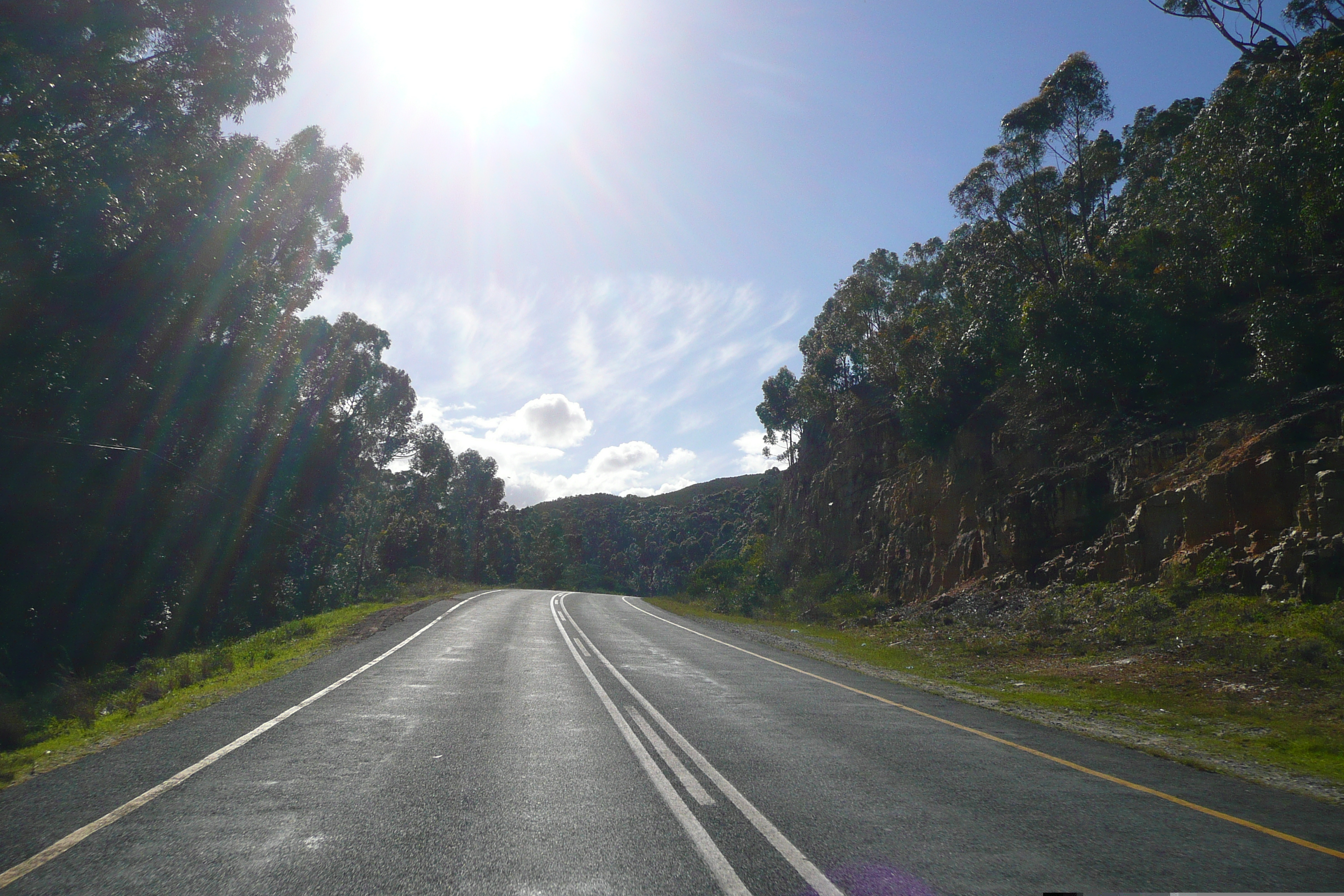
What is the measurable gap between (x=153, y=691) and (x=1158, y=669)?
17398 mm

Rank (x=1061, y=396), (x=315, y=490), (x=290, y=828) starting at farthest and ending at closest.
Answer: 1. (x=315, y=490)
2. (x=1061, y=396)
3. (x=290, y=828)

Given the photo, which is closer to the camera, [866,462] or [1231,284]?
[1231,284]

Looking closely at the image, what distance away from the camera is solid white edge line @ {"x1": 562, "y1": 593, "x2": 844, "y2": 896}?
4105 mm

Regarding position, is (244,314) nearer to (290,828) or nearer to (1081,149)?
(290,828)

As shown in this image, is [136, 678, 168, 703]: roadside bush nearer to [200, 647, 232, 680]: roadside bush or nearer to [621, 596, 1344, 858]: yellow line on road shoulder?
[200, 647, 232, 680]: roadside bush

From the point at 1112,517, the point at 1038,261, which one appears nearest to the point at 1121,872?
the point at 1112,517

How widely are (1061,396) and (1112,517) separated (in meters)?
6.52

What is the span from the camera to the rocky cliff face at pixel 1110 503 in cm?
1423

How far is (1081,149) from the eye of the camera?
29906 millimetres

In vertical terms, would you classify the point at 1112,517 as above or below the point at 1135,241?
below

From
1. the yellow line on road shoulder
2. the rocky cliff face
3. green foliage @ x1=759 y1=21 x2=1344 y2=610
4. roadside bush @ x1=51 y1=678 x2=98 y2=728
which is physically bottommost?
roadside bush @ x1=51 y1=678 x2=98 y2=728

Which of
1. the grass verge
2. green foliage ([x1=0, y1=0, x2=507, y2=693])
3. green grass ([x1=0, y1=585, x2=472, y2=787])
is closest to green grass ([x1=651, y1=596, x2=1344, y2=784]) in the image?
the grass verge

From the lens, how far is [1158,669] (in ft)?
42.5

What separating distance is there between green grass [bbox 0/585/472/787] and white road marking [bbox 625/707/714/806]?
545 centimetres
